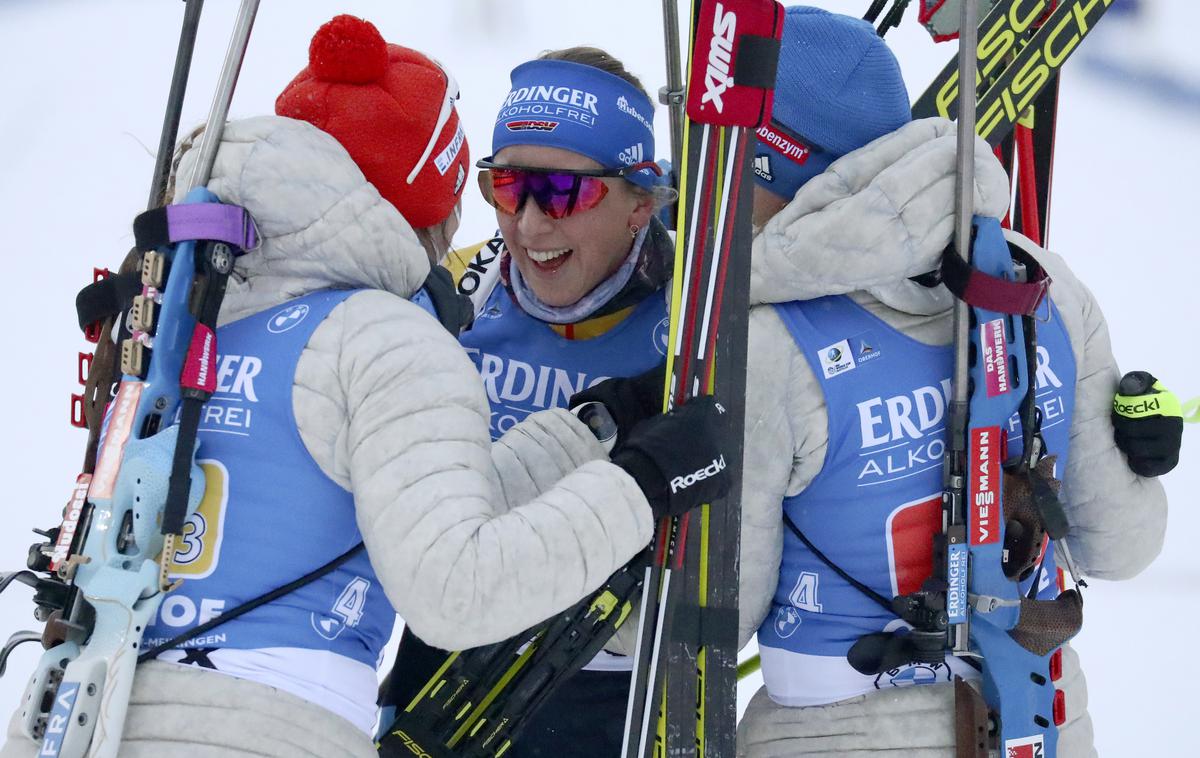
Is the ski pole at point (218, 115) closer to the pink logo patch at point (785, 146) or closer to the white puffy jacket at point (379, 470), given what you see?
the white puffy jacket at point (379, 470)

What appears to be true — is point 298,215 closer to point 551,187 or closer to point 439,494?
point 439,494

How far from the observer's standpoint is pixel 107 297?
1.92m

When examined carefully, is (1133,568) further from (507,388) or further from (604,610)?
(507,388)

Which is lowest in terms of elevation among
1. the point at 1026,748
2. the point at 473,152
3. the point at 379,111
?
the point at 1026,748

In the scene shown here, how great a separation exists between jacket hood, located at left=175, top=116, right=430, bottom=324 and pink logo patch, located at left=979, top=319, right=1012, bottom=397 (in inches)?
33.4

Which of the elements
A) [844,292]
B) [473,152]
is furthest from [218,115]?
[473,152]

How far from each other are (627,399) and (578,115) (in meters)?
0.60

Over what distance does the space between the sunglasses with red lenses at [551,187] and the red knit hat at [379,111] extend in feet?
1.03

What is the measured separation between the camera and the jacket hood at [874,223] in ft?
6.19

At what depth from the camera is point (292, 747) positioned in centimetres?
170

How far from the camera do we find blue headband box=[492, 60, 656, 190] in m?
2.43

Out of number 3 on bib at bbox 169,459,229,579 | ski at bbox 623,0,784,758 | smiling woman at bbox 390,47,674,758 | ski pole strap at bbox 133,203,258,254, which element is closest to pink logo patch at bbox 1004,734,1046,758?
ski at bbox 623,0,784,758

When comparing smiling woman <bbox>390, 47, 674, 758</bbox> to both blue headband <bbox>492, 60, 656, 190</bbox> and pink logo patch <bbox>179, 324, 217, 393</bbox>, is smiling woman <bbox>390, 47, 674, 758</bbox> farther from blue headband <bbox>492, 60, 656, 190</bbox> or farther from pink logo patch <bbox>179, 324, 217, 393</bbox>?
pink logo patch <bbox>179, 324, 217, 393</bbox>

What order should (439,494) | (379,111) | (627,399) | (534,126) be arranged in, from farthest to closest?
(534,126) → (627,399) → (379,111) → (439,494)
